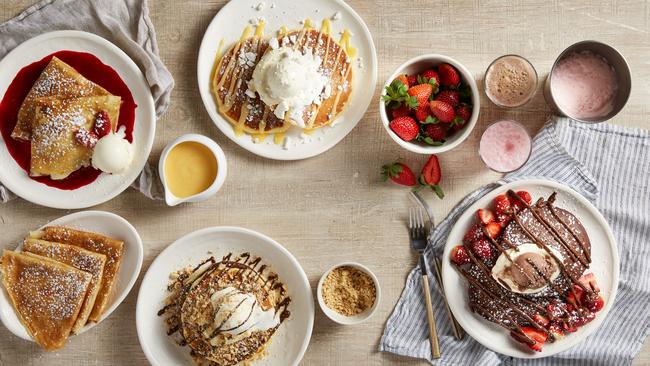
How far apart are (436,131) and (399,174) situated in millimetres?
237

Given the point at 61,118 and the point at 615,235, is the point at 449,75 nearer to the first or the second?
the point at 615,235

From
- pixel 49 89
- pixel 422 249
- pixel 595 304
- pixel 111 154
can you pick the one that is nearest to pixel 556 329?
pixel 595 304

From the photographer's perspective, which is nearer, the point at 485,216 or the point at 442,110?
the point at 442,110

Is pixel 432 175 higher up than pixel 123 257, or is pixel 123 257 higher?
pixel 432 175

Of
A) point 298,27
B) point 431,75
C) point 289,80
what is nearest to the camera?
point 289,80

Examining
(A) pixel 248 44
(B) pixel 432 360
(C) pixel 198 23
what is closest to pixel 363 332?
(B) pixel 432 360

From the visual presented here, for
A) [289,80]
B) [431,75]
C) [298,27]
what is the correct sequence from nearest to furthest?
[289,80]
[431,75]
[298,27]

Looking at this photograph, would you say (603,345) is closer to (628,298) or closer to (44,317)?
(628,298)

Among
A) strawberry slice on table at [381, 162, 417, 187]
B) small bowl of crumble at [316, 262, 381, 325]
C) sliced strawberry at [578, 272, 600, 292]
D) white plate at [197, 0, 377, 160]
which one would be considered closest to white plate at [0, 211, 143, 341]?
white plate at [197, 0, 377, 160]

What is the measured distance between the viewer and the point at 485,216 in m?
2.41

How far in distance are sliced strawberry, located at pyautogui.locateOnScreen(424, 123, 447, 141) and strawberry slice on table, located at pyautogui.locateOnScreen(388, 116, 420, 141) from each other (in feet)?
0.19

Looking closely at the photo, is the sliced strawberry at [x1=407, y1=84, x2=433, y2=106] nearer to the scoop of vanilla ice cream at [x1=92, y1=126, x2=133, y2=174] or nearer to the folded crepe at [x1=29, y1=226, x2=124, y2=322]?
the scoop of vanilla ice cream at [x1=92, y1=126, x2=133, y2=174]

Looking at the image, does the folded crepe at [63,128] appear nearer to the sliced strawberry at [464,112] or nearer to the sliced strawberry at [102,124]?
the sliced strawberry at [102,124]

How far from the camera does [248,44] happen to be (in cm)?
244
